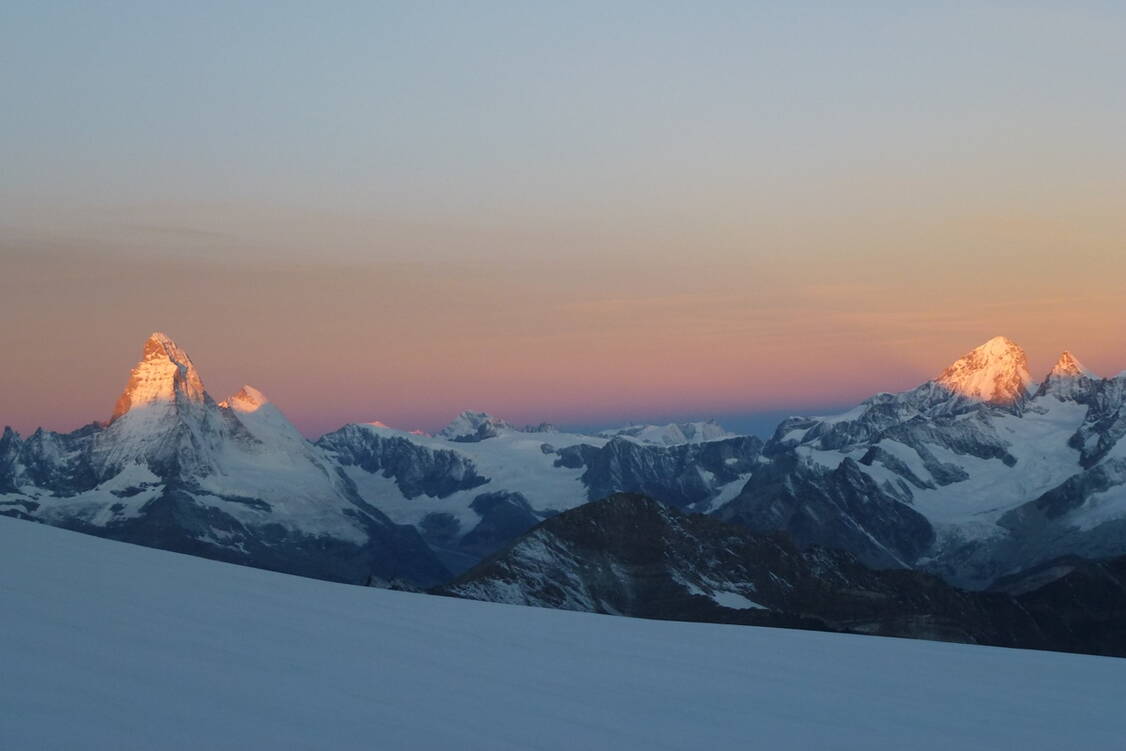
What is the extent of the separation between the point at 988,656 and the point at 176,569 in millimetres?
18930

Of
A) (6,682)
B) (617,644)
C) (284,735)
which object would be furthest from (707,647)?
(6,682)

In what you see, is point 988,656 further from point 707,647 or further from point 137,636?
point 137,636

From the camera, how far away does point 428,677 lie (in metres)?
24.6

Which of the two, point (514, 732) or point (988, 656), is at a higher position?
point (514, 732)

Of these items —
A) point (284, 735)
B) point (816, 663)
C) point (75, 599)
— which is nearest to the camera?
point (284, 735)

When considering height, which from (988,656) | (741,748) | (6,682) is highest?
(6,682)

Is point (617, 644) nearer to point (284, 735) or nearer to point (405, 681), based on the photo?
point (405, 681)

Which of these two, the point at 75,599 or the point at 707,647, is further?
the point at 707,647

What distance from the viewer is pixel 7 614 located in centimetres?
2353

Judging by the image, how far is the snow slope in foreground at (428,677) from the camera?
20.1 meters

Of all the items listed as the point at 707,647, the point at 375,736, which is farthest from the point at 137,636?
the point at 707,647

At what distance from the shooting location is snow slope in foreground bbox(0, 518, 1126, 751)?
65.9 ft

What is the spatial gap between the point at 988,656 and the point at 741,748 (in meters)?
14.4

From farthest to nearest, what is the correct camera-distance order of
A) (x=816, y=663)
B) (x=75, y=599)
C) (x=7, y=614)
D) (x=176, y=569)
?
(x=176, y=569) → (x=816, y=663) → (x=75, y=599) → (x=7, y=614)
